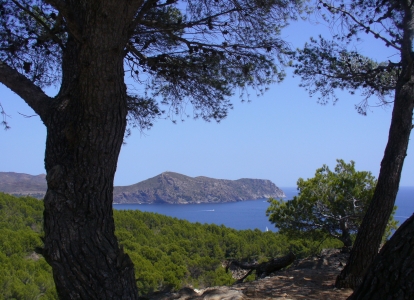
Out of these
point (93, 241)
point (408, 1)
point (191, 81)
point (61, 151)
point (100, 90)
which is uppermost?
point (408, 1)

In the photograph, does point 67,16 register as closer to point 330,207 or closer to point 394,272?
point 394,272

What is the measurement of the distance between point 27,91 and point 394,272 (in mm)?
2362

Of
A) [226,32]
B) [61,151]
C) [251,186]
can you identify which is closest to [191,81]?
[226,32]

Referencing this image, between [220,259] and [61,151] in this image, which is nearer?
[61,151]

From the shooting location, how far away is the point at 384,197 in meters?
3.94

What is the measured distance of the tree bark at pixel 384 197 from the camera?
3939mm

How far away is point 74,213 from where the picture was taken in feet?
7.13

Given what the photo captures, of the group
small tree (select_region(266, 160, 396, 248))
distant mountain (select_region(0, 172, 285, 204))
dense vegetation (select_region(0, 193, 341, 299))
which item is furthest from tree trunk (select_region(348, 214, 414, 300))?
distant mountain (select_region(0, 172, 285, 204))

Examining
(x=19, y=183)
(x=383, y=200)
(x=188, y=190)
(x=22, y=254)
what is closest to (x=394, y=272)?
(x=383, y=200)

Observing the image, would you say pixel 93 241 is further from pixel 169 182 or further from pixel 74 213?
pixel 169 182

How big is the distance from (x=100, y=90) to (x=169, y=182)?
29181 mm

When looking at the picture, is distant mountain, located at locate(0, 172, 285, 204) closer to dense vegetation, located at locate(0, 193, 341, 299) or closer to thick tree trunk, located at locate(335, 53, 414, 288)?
dense vegetation, located at locate(0, 193, 341, 299)

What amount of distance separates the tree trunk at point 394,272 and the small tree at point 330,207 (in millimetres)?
5953

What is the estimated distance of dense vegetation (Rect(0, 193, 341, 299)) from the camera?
8.75m
